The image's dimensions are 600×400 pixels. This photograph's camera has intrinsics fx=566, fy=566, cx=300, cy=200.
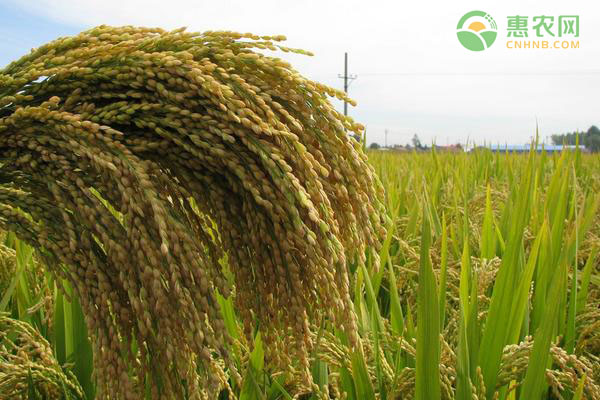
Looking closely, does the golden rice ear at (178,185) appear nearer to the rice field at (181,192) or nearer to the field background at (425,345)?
the rice field at (181,192)

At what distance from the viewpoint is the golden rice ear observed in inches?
A: 46.1

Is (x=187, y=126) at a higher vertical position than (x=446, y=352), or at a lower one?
higher

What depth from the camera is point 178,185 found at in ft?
4.26

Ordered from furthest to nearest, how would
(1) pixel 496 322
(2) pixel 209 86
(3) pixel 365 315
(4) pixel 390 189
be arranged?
(4) pixel 390 189 < (3) pixel 365 315 < (1) pixel 496 322 < (2) pixel 209 86

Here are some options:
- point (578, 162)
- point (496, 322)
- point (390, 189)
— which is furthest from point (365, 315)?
point (578, 162)

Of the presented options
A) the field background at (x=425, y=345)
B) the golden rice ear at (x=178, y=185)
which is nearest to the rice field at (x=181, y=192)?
the golden rice ear at (x=178, y=185)

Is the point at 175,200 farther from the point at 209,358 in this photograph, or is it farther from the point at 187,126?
the point at 209,358

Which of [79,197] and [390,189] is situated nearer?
[79,197]

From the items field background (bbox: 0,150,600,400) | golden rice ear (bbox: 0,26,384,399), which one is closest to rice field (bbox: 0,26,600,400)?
golden rice ear (bbox: 0,26,384,399)

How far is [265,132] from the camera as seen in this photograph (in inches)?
44.9

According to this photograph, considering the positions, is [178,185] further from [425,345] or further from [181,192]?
[425,345]

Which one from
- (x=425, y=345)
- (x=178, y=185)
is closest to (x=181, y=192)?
(x=178, y=185)

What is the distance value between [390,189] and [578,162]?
2.51m

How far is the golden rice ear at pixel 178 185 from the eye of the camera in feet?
3.84
